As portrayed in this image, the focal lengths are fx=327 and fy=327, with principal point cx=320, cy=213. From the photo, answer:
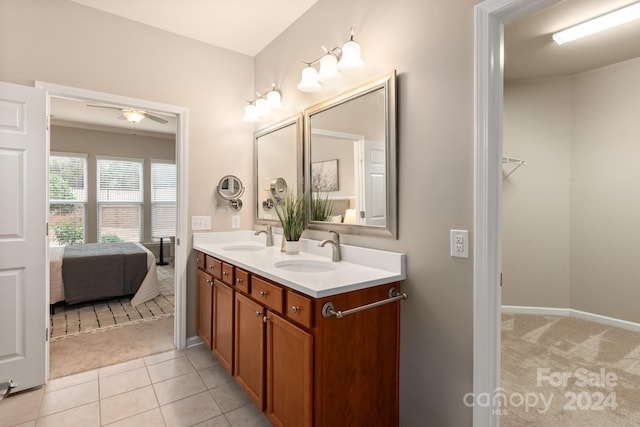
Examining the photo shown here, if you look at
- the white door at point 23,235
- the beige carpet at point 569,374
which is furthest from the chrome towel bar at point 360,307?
the white door at point 23,235

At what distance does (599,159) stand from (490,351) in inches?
117

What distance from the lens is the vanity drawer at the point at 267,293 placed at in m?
1.60

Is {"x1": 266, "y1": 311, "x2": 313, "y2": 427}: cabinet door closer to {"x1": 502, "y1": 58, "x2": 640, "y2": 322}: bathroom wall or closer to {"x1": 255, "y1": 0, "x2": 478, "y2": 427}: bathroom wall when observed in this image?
{"x1": 255, "y1": 0, "x2": 478, "y2": 427}: bathroom wall

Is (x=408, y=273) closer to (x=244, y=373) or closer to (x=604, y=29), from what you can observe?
(x=244, y=373)

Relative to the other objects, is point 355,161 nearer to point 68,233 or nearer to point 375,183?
point 375,183

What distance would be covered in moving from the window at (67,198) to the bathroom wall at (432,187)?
597cm

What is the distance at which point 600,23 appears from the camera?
7.45ft

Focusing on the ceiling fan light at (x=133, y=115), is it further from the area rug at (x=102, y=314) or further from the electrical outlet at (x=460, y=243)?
the electrical outlet at (x=460, y=243)

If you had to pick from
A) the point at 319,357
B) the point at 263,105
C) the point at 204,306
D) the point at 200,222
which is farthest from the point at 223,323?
the point at 263,105

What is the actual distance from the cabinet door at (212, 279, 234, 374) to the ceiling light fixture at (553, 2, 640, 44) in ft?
9.93

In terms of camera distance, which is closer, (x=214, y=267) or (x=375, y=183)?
(x=375, y=183)

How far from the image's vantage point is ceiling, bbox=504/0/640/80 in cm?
216

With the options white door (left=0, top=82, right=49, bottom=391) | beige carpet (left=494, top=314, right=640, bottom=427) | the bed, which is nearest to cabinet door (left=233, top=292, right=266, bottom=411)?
beige carpet (left=494, top=314, right=640, bottom=427)

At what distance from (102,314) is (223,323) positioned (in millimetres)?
2242
